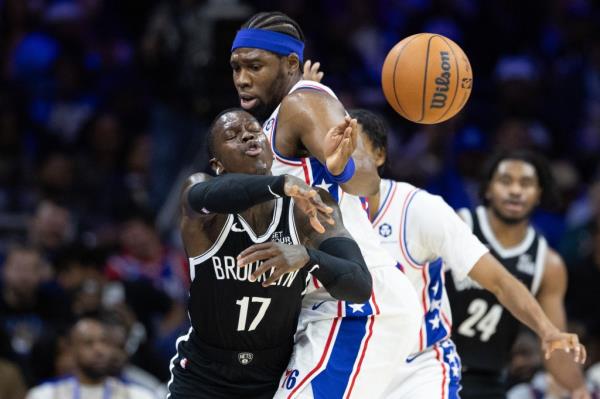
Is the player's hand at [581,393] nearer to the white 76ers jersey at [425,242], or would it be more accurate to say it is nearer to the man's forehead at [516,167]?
the white 76ers jersey at [425,242]

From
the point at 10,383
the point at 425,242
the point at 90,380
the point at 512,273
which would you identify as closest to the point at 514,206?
the point at 512,273

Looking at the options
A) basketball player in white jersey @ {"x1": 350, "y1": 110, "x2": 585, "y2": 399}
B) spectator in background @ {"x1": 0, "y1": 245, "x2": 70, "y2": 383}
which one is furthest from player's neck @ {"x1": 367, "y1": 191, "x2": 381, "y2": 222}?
spectator in background @ {"x1": 0, "y1": 245, "x2": 70, "y2": 383}

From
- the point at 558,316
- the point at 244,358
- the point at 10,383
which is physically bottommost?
the point at 10,383

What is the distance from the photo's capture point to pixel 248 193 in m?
4.55

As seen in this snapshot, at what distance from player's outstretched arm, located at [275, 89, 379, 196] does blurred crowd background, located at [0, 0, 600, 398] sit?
4.10 m

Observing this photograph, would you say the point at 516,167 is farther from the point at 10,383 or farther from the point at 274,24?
the point at 10,383

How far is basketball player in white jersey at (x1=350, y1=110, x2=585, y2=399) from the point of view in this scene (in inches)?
225

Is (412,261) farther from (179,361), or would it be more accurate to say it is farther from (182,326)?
(182,326)

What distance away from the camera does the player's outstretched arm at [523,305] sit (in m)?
5.31

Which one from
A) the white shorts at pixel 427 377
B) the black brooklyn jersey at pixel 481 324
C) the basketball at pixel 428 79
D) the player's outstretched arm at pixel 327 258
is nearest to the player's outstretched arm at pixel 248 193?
the player's outstretched arm at pixel 327 258

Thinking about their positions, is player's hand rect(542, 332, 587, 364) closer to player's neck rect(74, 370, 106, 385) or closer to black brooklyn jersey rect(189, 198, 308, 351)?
black brooklyn jersey rect(189, 198, 308, 351)

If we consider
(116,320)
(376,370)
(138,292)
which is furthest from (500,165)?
(138,292)

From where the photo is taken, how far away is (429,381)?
5.70 metres

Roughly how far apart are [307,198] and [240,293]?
0.75 metres
